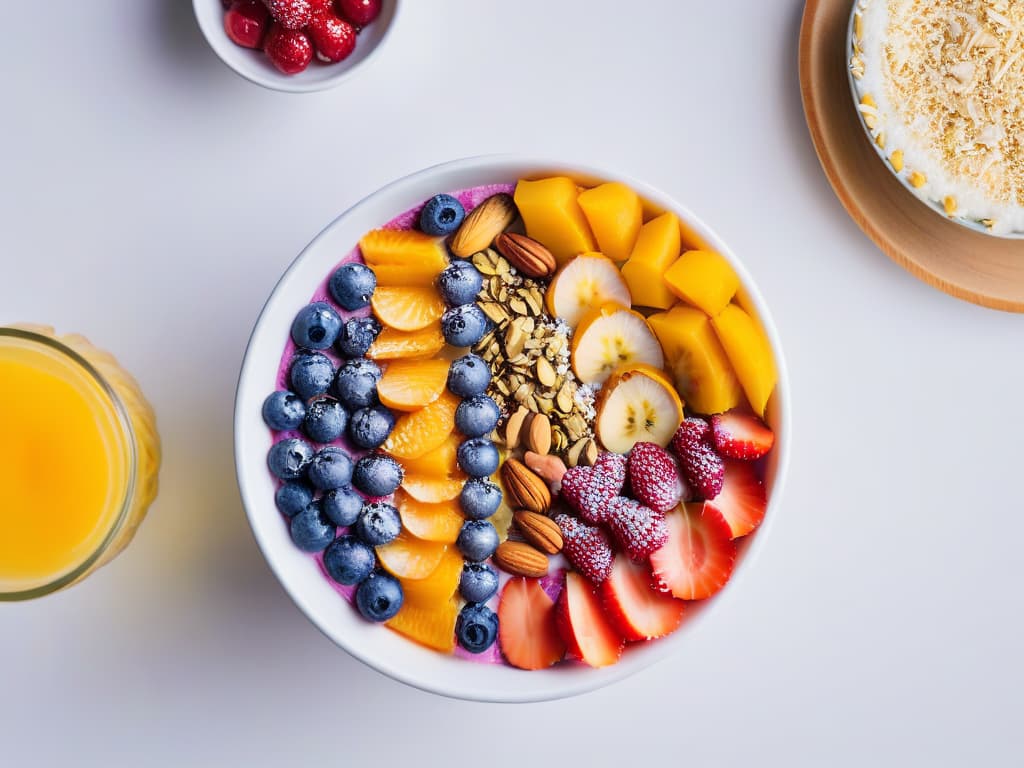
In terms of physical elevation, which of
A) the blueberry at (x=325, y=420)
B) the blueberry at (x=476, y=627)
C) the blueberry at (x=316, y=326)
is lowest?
the blueberry at (x=476, y=627)

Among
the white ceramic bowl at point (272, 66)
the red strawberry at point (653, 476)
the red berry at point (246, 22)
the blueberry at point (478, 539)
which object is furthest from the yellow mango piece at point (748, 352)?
the red berry at point (246, 22)

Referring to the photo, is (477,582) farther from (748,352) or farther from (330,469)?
(748,352)

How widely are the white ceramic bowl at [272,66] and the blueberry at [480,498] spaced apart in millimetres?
572

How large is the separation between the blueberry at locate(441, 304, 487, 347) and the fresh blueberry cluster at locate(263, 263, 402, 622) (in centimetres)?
10

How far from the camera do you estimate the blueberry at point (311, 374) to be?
1062 mm

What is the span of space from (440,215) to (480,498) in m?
0.36

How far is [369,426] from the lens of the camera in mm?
1064

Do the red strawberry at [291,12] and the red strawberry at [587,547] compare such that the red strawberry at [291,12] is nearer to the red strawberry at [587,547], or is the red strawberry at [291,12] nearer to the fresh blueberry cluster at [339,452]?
the fresh blueberry cluster at [339,452]

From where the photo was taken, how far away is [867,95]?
3.94 ft

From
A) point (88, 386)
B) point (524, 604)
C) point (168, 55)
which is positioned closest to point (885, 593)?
point (524, 604)

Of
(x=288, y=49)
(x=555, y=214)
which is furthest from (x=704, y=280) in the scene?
(x=288, y=49)

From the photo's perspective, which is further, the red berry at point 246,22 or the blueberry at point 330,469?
the red berry at point 246,22

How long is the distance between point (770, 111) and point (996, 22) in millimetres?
319

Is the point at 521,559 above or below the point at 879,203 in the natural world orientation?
below
